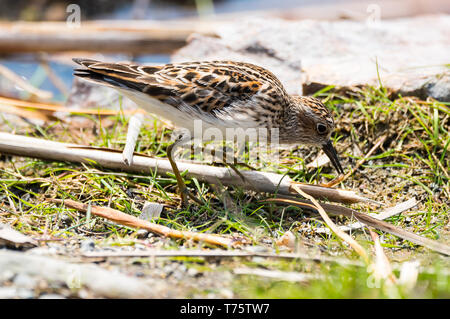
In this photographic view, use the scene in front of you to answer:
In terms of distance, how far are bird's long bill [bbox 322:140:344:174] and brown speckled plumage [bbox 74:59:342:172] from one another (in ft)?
2.26

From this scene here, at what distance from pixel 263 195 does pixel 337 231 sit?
1.20 metres

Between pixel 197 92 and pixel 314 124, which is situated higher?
pixel 197 92

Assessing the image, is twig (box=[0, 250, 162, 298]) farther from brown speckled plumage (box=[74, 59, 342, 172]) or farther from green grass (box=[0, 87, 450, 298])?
brown speckled plumage (box=[74, 59, 342, 172])

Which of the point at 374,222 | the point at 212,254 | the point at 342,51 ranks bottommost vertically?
the point at 212,254

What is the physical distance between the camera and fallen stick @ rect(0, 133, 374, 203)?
5615 millimetres

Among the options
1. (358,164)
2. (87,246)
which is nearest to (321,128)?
(358,164)

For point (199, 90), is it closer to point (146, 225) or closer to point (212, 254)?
point (146, 225)

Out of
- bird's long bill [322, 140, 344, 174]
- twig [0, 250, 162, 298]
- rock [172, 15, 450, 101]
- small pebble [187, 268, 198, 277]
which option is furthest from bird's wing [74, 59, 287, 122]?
twig [0, 250, 162, 298]

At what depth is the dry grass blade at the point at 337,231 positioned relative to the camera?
174 inches

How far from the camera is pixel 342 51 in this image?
809 centimetres

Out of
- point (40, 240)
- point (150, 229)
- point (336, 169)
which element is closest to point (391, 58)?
point (336, 169)

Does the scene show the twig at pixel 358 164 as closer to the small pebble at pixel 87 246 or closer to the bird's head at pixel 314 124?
the bird's head at pixel 314 124

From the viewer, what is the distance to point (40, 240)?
4484mm
